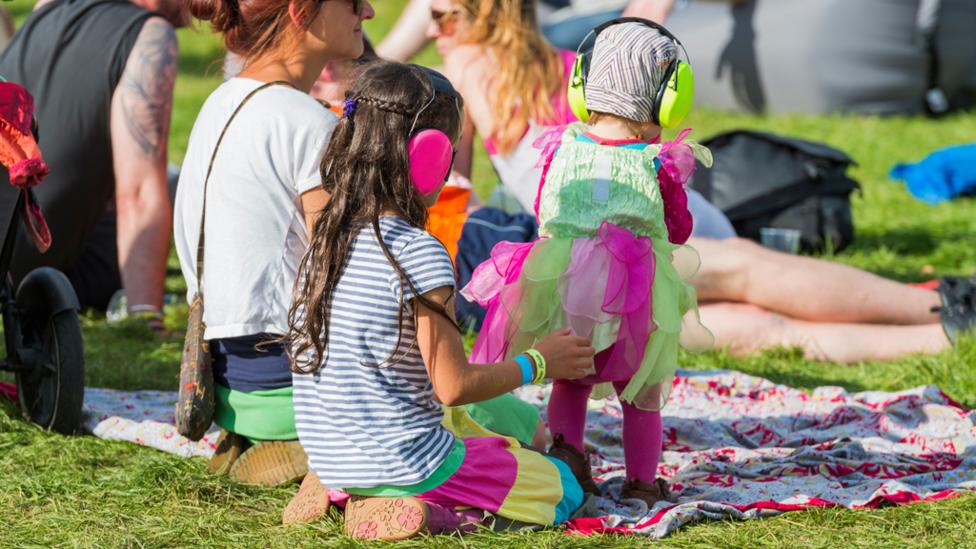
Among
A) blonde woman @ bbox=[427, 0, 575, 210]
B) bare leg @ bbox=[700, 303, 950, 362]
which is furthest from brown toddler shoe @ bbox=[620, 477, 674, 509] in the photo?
blonde woman @ bbox=[427, 0, 575, 210]

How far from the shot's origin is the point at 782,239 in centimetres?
628

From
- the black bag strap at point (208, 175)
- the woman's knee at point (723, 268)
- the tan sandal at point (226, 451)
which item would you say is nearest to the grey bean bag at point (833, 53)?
the woman's knee at point (723, 268)

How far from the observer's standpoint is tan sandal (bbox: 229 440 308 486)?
134 inches

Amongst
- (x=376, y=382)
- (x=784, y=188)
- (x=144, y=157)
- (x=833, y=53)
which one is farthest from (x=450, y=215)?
(x=833, y=53)

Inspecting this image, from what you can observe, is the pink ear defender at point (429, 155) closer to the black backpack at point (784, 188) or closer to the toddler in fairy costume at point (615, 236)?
the toddler in fairy costume at point (615, 236)

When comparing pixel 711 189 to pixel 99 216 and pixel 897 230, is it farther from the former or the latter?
pixel 99 216

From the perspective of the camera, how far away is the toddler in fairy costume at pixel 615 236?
3.15 metres

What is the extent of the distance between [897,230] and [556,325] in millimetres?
4426

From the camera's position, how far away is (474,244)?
4793 mm

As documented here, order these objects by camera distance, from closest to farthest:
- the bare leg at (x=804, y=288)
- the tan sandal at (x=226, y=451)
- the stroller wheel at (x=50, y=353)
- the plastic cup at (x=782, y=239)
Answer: the tan sandal at (x=226, y=451), the stroller wheel at (x=50, y=353), the bare leg at (x=804, y=288), the plastic cup at (x=782, y=239)

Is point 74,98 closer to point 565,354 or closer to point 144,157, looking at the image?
point 144,157

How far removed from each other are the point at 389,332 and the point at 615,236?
2.18ft

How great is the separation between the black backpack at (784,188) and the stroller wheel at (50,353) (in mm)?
3434

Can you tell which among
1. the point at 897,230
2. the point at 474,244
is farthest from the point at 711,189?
the point at 474,244
